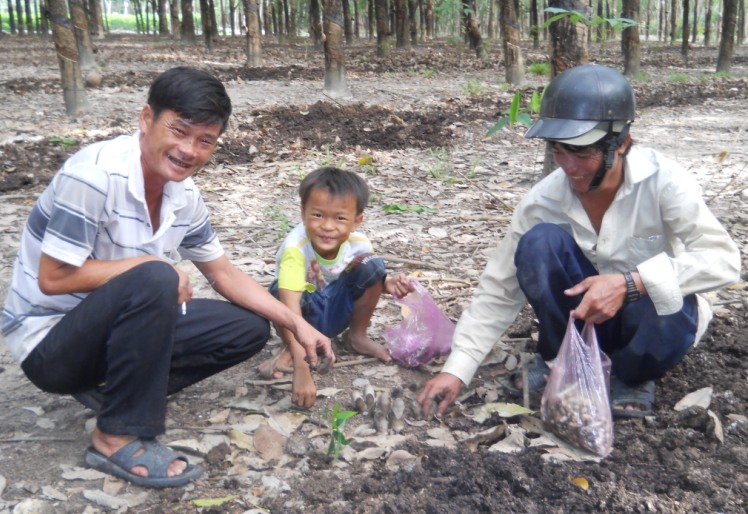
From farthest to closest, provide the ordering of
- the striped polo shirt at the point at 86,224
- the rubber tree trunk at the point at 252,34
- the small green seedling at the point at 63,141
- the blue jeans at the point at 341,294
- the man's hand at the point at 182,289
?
the rubber tree trunk at the point at 252,34
the small green seedling at the point at 63,141
the blue jeans at the point at 341,294
the man's hand at the point at 182,289
the striped polo shirt at the point at 86,224

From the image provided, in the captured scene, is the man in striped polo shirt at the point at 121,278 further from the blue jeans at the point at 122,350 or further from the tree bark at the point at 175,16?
the tree bark at the point at 175,16

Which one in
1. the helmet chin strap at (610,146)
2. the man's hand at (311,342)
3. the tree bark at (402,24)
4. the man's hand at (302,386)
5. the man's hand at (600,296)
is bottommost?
the man's hand at (302,386)

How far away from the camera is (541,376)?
2869mm

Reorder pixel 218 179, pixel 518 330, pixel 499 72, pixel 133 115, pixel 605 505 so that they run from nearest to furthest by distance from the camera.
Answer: pixel 605 505 → pixel 518 330 → pixel 218 179 → pixel 133 115 → pixel 499 72

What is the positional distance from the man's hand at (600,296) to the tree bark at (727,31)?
11.8m

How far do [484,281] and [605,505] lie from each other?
3.12 ft

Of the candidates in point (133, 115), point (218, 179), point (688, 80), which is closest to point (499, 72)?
point (688, 80)

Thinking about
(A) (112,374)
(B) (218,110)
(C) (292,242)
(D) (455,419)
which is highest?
(B) (218,110)

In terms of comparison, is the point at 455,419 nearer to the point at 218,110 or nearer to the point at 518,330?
the point at 518,330

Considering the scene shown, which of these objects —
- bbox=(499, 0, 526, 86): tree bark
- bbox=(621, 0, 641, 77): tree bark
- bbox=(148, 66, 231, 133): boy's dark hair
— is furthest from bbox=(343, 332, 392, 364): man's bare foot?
bbox=(621, 0, 641, 77): tree bark

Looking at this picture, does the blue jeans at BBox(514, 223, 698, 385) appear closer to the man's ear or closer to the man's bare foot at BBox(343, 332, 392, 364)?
the man's bare foot at BBox(343, 332, 392, 364)

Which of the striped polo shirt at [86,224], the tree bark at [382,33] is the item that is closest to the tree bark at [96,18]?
the tree bark at [382,33]

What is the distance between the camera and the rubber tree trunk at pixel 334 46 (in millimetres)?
9844

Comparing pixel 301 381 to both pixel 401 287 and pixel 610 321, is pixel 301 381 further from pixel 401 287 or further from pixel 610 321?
pixel 610 321
